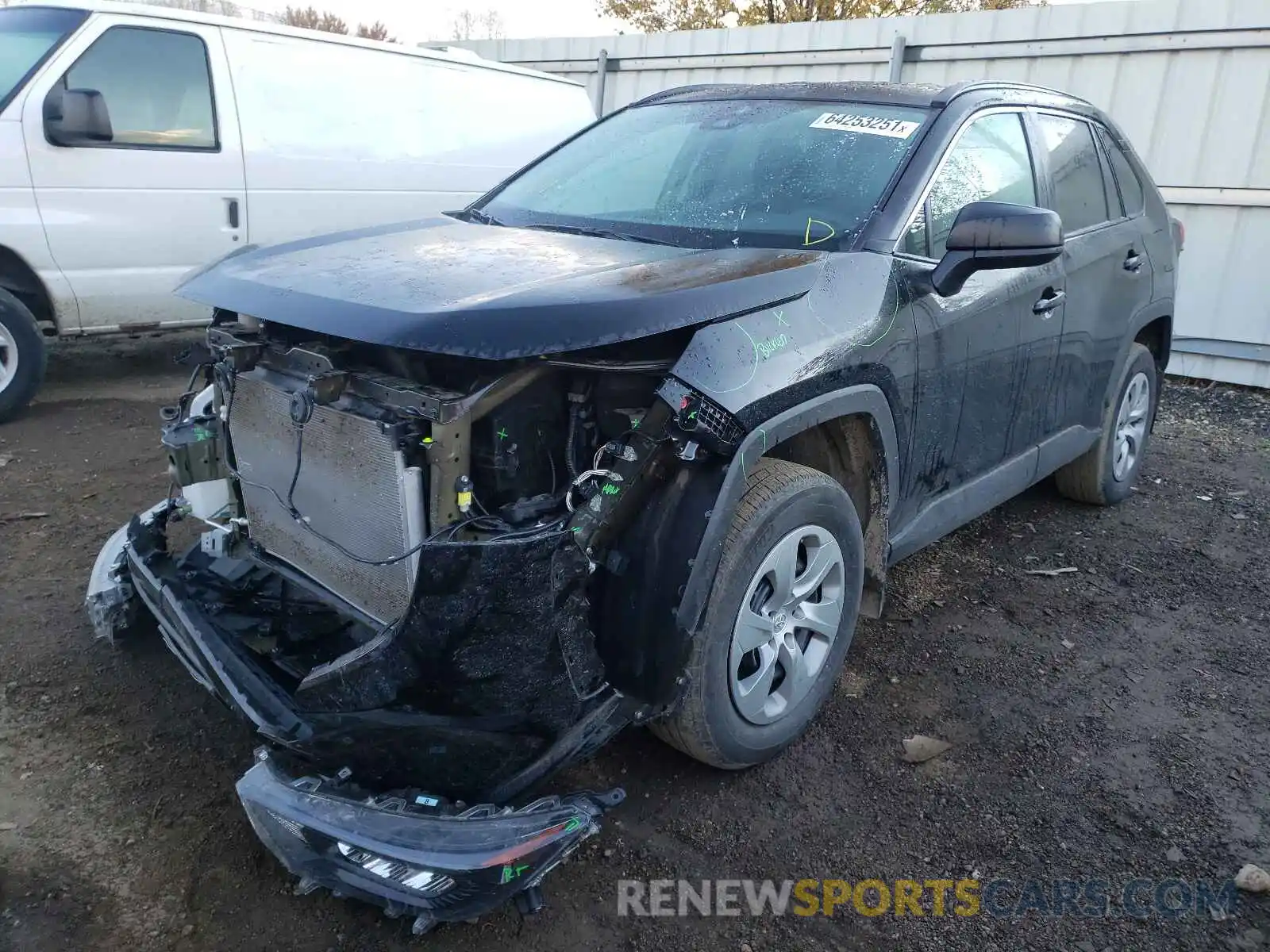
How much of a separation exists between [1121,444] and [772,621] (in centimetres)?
308

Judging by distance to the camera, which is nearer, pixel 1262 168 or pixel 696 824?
pixel 696 824

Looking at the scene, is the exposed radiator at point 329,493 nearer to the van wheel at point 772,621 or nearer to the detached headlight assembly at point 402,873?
the detached headlight assembly at point 402,873

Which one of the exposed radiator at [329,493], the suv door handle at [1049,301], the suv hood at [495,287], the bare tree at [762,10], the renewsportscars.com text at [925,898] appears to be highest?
the bare tree at [762,10]

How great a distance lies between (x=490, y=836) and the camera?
197cm

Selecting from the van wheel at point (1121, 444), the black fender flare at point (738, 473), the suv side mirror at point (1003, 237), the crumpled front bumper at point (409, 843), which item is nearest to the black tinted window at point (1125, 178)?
the van wheel at point (1121, 444)

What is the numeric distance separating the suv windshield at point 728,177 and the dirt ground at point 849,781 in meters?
1.58

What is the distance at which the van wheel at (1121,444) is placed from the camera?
4.64 meters

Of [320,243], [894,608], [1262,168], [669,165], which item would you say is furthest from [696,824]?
[1262,168]

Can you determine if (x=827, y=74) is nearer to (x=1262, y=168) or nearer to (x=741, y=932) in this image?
(x=1262, y=168)

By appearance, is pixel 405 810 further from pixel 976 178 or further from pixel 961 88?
pixel 961 88

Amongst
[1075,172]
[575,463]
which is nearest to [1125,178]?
[1075,172]

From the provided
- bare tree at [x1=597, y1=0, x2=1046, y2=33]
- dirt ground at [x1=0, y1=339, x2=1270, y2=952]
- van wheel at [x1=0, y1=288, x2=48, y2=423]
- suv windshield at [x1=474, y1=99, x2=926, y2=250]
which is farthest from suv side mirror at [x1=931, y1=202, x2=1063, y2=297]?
bare tree at [x1=597, y1=0, x2=1046, y2=33]

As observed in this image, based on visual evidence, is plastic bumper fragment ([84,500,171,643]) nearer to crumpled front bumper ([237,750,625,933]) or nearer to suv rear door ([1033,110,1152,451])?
crumpled front bumper ([237,750,625,933])

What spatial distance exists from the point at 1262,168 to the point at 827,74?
12.7ft
